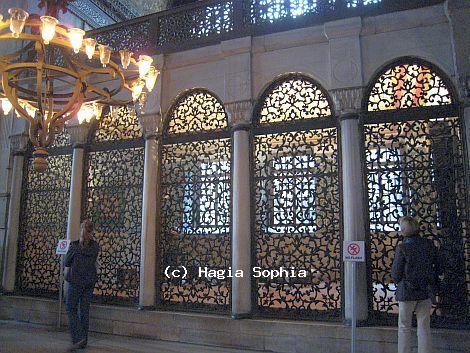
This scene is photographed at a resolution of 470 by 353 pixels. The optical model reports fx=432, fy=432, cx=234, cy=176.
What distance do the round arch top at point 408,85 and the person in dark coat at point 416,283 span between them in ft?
5.77

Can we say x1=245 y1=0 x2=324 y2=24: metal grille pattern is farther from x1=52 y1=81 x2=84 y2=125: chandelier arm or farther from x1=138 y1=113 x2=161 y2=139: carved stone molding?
x1=52 y1=81 x2=84 y2=125: chandelier arm

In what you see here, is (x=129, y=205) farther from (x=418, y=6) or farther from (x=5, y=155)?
(x=418, y=6)

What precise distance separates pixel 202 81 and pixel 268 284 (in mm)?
2809

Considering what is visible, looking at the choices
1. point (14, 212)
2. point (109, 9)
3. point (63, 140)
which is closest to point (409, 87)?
point (63, 140)

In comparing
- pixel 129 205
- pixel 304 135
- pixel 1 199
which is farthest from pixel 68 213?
pixel 304 135

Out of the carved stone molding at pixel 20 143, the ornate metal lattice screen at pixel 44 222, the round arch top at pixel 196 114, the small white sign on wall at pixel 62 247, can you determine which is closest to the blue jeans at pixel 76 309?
the small white sign on wall at pixel 62 247

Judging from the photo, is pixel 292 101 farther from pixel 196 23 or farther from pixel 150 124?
pixel 150 124

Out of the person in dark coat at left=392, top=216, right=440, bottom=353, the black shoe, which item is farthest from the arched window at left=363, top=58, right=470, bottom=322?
the black shoe

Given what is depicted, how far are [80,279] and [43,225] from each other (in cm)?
247

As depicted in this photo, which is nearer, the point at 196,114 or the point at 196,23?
the point at 196,114

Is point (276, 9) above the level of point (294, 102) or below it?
above

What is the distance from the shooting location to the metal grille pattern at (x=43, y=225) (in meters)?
6.57

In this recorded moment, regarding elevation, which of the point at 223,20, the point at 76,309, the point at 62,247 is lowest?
the point at 76,309

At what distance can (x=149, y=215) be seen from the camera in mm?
5699
